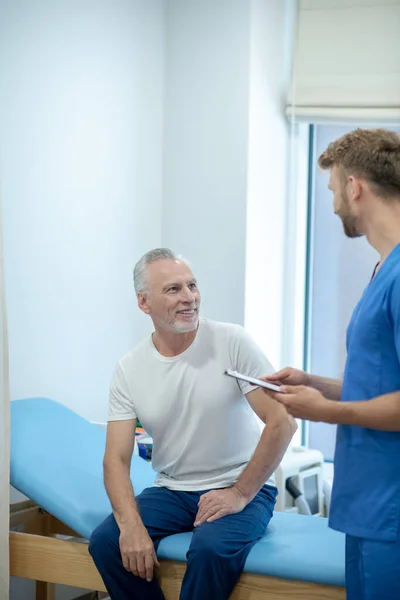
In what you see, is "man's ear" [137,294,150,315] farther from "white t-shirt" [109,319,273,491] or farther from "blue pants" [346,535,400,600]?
"blue pants" [346,535,400,600]

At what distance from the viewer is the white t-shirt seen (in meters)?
2.26

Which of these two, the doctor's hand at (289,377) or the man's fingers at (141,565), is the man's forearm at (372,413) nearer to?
the doctor's hand at (289,377)

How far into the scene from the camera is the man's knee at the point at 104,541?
2133 millimetres

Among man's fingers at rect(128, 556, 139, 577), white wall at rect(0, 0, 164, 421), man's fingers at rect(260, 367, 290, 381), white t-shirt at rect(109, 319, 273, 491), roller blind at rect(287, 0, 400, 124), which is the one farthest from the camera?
roller blind at rect(287, 0, 400, 124)

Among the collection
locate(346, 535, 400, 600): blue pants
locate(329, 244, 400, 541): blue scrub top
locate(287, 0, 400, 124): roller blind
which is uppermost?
locate(287, 0, 400, 124): roller blind

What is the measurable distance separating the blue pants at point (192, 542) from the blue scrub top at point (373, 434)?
42cm

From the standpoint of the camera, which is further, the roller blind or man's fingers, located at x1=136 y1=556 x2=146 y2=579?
the roller blind

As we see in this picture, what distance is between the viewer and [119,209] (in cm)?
330

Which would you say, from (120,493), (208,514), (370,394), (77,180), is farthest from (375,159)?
(77,180)

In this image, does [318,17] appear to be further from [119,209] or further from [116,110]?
[119,209]

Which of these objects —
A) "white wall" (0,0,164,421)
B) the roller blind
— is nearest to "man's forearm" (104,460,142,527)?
"white wall" (0,0,164,421)

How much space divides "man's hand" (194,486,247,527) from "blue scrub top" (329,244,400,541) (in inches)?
19.5

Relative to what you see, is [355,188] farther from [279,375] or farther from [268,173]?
[268,173]

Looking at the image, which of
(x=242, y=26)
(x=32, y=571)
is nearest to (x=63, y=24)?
(x=242, y=26)
